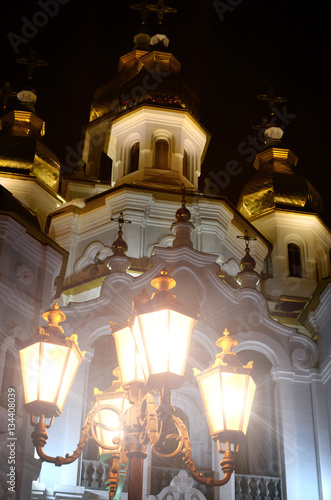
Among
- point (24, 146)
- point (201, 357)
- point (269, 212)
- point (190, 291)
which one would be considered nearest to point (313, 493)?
point (201, 357)

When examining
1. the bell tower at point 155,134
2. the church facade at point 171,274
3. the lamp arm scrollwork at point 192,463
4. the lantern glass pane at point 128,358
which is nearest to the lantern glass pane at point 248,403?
the lamp arm scrollwork at point 192,463

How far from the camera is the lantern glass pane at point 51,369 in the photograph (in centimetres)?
699

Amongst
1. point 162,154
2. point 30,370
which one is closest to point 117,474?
point 30,370

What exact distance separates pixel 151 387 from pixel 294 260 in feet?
66.1

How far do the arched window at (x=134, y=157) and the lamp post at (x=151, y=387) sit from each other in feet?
59.8

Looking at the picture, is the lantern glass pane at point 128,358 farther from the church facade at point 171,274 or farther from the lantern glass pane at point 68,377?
the church facade at point 171,274

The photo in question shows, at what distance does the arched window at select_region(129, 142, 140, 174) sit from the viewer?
25383 mm

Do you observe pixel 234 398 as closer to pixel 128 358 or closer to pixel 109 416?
pixel 128 358

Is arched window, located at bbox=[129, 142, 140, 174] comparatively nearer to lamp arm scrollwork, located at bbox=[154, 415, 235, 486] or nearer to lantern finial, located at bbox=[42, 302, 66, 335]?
lantern finial, located at bbox=[42, 302, 66, 335]

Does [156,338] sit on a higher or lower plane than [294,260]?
lower

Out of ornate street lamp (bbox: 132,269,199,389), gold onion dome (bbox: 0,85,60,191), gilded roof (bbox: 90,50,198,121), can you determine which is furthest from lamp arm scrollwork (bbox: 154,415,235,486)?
gold onion dome (bbox: 0,85,60,191)

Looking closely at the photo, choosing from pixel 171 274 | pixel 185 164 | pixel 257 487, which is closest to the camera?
pixel 257 487

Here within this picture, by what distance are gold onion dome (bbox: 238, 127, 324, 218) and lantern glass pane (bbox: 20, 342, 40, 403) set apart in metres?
20.4

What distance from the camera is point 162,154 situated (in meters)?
25.2
